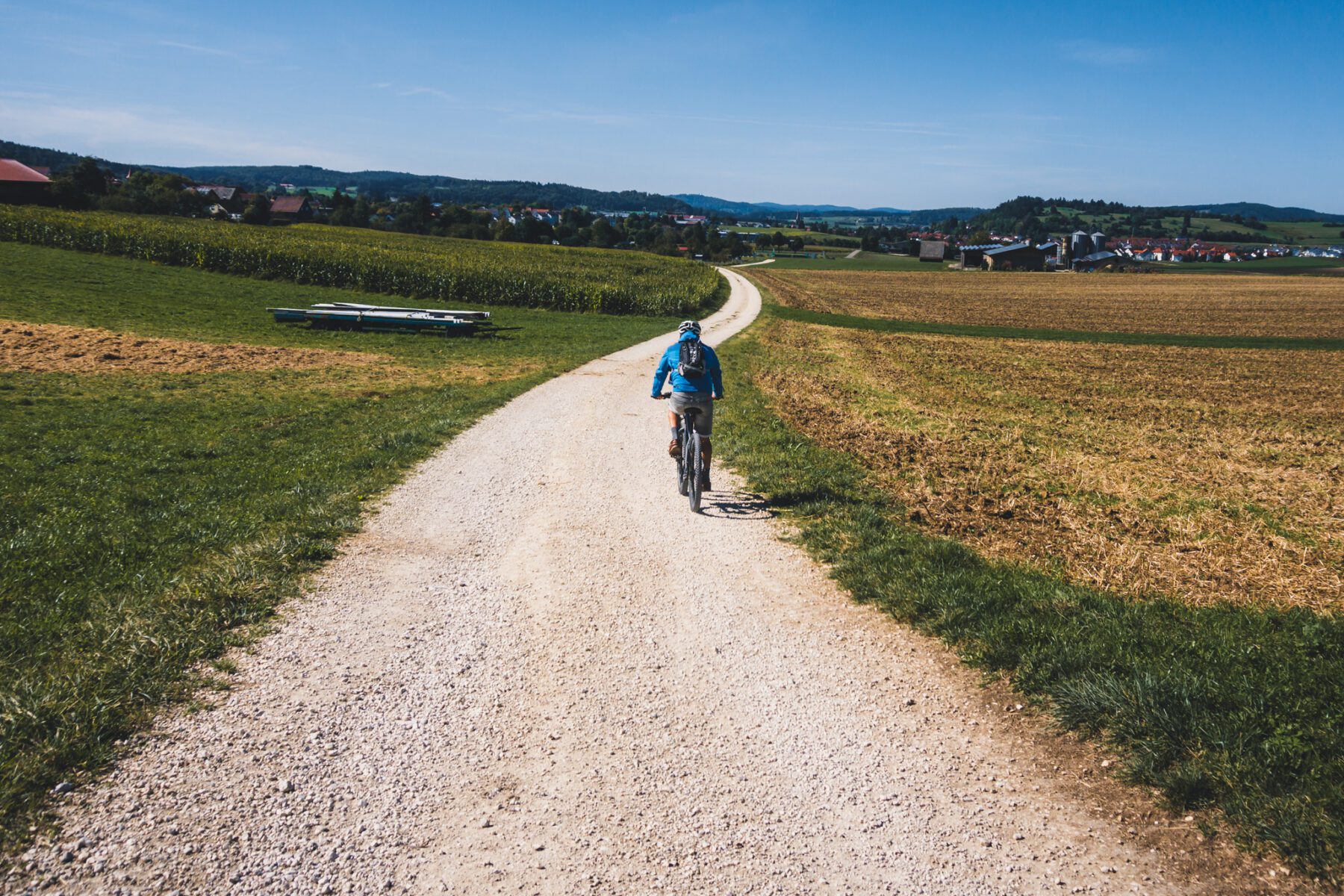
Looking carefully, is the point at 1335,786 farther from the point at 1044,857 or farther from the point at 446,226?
the point at 446,226

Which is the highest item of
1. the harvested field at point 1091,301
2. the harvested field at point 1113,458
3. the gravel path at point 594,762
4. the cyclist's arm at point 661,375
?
the harvested field at point 1091,301

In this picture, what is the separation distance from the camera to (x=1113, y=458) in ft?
44.8

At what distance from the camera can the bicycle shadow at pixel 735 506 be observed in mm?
9617

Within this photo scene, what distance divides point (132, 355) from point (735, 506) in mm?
17574

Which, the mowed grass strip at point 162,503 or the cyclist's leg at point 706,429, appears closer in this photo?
the mowed grass strip at point 162,503

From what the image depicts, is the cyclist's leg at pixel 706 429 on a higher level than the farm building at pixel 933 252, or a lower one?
lower

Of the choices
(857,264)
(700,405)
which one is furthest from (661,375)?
(857,264)

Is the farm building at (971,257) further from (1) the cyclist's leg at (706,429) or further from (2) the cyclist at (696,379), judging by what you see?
(1) the cyclist's leg at (706,429)

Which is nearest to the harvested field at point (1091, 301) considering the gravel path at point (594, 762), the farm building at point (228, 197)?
the gravel path at point (594, 762)

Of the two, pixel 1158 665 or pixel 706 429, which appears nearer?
pixel 1158 665

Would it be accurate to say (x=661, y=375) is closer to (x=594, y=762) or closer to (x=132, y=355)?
(x=594, y=762)

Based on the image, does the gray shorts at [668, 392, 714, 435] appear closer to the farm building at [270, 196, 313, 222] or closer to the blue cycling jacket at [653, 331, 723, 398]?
the blue cycling jacket at [653, 331, 723, 398]

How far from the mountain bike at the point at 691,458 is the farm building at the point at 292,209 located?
431ft

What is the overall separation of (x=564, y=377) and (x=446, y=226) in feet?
342
